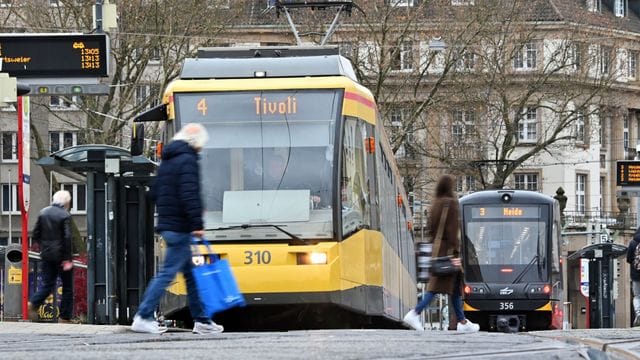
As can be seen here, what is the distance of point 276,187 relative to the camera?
17.8 metres

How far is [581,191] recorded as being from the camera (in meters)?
80.8

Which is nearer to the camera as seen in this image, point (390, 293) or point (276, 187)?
point (276, 187)

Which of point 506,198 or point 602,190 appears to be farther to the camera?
point 602,190

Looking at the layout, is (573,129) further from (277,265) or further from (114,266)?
(277,265)

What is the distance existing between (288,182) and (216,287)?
378cm

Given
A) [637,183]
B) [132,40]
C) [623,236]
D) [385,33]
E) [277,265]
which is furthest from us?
[623,236]

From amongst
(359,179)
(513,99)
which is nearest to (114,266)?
(359,179)

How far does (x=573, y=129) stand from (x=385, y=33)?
15.5 m

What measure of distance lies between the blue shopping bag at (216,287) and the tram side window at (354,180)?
144 inches

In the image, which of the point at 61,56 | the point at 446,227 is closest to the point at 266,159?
the point at 446,227

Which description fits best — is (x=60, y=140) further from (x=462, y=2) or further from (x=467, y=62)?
(x=462, y=2)

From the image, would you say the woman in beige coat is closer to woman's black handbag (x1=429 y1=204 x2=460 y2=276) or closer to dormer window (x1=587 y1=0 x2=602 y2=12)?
woman's black handbag (x1=429 y1=204 x2=460 y2=276)

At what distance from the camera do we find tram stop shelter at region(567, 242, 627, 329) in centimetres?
3809

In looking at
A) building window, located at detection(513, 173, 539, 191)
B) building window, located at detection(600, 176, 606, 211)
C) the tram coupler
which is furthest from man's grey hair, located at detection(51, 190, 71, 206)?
building window, located at detection(600, 176, 606, 211)
